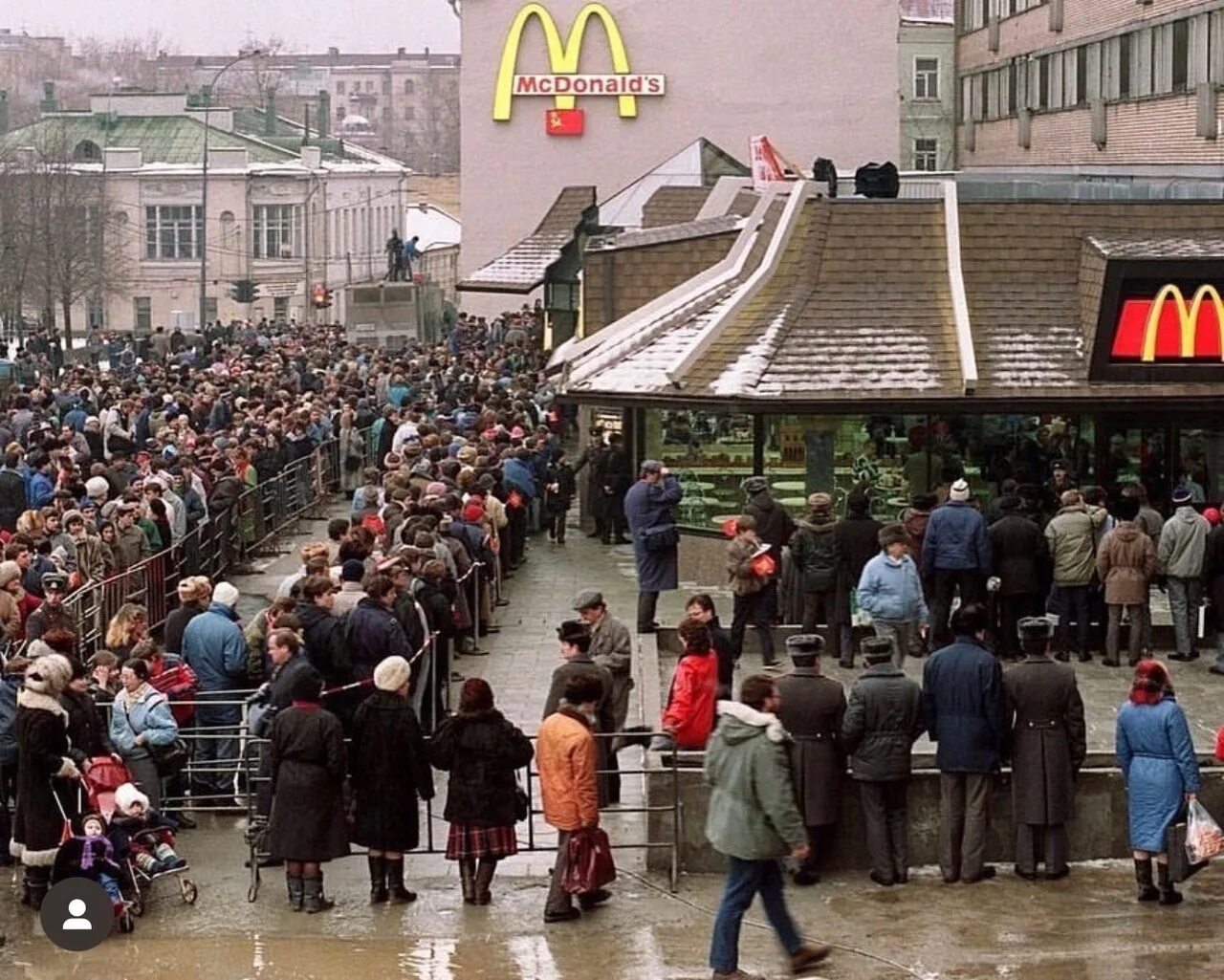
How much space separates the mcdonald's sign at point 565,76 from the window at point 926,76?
64.9 feet

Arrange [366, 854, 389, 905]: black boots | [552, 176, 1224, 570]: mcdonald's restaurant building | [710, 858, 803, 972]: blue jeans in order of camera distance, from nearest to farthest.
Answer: [710, 858, 803, 972]: blue jeans → [366, 854, 389, 905]: black boots → [552, 176, 1224, 570]: mcdonald's restaurant building

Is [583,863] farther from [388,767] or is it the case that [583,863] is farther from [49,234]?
[49,234]

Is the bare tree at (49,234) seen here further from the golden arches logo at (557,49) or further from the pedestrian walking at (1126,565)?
the pedestrian walking at (1126,565)

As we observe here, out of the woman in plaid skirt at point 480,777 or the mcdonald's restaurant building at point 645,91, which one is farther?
the mcdonald's restaurant building at point 645,91

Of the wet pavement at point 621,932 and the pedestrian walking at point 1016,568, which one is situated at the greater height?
the pedestrian walking at point 1016,568

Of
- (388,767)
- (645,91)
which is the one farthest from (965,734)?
(645,91)

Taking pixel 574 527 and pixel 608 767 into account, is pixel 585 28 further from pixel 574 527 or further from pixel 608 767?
pixel 608 767

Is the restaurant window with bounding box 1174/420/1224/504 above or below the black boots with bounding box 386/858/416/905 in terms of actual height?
above

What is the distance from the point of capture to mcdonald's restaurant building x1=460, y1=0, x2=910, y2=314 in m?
68.0

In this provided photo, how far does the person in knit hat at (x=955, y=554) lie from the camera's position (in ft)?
65.2

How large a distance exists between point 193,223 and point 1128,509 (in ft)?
261

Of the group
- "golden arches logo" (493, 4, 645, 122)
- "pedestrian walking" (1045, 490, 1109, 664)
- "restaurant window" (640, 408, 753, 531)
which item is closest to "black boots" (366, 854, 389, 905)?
"pedestrian walking" (1045, 490, 1109, 664)

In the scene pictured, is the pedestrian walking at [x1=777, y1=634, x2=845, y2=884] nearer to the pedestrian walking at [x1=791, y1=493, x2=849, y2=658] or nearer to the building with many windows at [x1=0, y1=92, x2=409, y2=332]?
the pedestrian walking at [x1=791, y1=493, x2=849, y2=658]

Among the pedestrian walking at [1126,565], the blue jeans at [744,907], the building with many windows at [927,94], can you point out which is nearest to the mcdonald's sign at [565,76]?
the building with many windows at [927,94]
